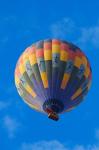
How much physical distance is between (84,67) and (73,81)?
2.17 meters

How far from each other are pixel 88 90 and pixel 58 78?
372 cm

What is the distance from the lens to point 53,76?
135 meters

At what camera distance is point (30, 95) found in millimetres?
136500

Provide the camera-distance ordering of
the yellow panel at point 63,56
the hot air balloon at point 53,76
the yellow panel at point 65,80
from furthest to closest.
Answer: the yellow panel at point 63,56 < the hot air balloon at point 53,76 < the yellow panel at point 65,80

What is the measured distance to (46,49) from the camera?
13700 cm

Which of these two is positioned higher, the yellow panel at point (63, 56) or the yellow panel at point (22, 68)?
the yellow panel at point (63, 56)

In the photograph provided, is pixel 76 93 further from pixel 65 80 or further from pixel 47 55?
pixel 47 55

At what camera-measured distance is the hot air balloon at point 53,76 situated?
443ft

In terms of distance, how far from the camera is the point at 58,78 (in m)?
135

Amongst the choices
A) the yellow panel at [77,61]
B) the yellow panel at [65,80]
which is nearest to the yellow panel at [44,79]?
the yellow panel at [65,80]

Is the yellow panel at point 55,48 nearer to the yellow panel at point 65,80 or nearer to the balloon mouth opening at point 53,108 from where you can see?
the yellow panel at point 65,80

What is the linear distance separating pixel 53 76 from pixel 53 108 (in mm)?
2551

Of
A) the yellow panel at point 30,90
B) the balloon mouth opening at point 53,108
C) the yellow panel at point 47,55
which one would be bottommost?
the balloon mouth opening at point 53,108

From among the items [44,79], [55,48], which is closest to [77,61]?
[55,48]
